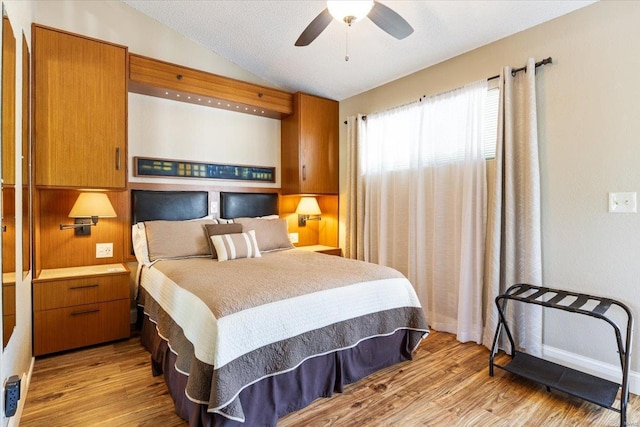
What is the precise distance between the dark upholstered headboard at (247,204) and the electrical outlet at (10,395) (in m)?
2.39

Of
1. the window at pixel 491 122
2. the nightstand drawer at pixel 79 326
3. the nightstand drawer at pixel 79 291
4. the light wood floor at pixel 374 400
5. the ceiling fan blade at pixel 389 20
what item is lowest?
the light wood floor at pixel 374 400

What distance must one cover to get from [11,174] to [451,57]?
3.41 metres

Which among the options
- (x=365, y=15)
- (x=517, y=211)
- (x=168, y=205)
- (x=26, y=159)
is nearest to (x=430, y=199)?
(x=517, y=211)

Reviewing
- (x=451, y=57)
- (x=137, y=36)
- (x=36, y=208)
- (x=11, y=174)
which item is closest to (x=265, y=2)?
(x=137, y=36)

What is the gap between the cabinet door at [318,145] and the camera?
4027 mm

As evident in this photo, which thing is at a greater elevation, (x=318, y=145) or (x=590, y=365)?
(x=318, y=145)

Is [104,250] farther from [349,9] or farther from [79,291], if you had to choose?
[349,9]

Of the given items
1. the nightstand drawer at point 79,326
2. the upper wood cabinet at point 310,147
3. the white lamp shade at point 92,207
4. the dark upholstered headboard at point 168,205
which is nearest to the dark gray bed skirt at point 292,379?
the nightstand drawer at point 79,326

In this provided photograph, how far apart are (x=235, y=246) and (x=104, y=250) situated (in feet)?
4.14

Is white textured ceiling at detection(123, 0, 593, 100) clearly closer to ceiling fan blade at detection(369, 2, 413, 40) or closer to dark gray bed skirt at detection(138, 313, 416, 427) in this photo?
ceiling fan blade at detection(369, 2, 413, 40)

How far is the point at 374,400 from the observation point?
2.04m

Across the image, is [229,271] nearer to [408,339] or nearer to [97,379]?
[97,379]

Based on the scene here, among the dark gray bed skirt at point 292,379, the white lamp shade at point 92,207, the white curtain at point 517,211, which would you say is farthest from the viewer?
the white lamp shade at point 92,207

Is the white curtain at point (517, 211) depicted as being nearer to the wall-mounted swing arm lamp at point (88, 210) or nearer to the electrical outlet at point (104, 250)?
the wall-mounted swing arm lamp at point (88, 210)
